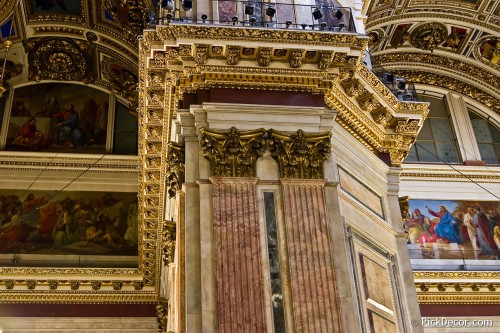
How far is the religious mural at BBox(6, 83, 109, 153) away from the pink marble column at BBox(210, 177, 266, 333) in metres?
8.71

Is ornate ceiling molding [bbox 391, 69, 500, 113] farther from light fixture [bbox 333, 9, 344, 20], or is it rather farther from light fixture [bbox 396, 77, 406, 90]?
light fixture [bbox 333, 9, 344, 20]

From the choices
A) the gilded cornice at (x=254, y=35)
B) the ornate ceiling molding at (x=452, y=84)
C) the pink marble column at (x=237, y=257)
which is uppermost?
the ornate ceiling molding at (x=452, y=84)

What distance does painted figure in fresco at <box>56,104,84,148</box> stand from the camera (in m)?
17.3

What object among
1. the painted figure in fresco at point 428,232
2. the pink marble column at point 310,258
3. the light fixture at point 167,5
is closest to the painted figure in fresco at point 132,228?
the painted figure in fresco at point 428,232

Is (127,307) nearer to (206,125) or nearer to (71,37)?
(71,37)

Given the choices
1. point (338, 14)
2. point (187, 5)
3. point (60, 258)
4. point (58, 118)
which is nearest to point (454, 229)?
point (60, 258)

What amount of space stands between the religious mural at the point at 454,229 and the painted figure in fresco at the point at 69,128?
7.16 metres

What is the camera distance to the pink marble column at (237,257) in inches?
330

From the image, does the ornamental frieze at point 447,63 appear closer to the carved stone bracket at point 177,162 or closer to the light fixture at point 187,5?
the light fixture at point 187,5

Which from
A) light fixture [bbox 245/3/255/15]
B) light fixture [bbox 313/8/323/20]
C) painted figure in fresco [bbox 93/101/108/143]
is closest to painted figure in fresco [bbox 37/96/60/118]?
painted figure in fresco [bbox 93/101/108/143]

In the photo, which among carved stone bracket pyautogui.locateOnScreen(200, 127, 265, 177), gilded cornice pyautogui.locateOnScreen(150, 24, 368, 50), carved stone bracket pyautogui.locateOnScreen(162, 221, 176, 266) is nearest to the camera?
carved stone bracket pyautogui.locateOnScreen(200, 127, 265, 177)

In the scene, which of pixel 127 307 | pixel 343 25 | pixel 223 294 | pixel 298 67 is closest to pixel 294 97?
pixel 298 67

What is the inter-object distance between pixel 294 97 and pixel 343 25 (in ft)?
3.54

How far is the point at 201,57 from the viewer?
9.78 metres
